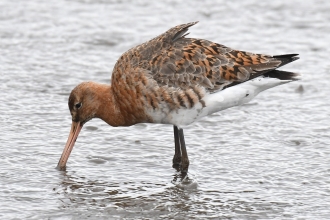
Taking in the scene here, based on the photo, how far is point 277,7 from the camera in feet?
50.7

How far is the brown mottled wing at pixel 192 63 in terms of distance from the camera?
29.8 feet

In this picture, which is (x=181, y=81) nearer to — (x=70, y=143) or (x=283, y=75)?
(x=283, y=75)

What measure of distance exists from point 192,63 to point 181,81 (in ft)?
0.82

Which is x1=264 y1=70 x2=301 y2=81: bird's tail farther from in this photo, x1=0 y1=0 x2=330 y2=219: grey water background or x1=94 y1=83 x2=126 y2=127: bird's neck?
x1=94 y1=83 x2=126 y2=127: bird's neck

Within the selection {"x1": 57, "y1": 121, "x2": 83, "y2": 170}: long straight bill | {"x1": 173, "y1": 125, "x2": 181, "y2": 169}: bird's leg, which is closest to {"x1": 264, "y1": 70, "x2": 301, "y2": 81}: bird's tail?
{"x1": 173, "y1": 125, "x2": 181, "y2": 169}: bird's leg

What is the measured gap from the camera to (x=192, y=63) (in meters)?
9.12

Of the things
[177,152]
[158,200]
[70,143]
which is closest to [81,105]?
[70,143]

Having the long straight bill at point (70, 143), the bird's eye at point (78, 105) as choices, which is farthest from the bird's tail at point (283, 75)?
the long straight bill at point (70, 143)

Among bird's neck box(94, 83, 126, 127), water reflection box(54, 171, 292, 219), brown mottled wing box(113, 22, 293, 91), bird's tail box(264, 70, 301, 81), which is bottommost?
water reflection box(54, 171, 292, 219)

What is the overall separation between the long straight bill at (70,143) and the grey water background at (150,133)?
0.11 m

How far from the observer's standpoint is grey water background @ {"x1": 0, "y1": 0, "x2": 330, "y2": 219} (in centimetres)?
838

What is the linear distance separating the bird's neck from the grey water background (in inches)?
18.1

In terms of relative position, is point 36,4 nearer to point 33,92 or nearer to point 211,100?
point 33,92

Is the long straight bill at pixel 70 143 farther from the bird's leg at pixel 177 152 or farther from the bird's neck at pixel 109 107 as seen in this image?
the bird's leg at pixel 177 152
